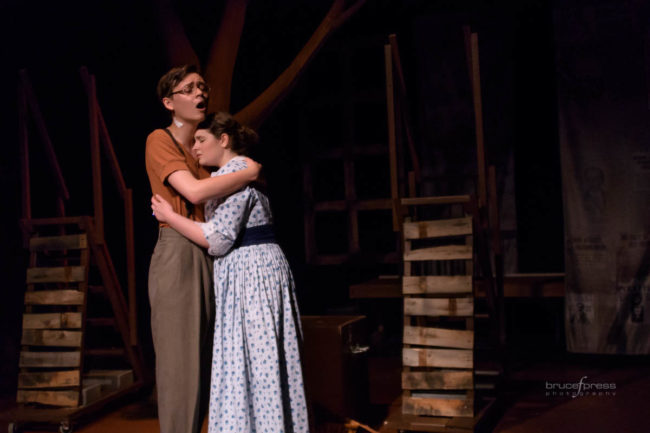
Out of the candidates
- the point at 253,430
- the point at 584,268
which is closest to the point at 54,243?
the point at 253,430

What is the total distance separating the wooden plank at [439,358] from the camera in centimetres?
391

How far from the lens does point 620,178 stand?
19.0 ft

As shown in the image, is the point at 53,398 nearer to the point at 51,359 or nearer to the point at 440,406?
the point at 51,359

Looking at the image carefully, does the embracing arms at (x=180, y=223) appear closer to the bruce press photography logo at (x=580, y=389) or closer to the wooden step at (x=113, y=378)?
the wooden step at (x=113, y=378)

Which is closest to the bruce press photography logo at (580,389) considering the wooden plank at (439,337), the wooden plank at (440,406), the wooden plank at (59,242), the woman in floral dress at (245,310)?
the wooden plank at (440,406)

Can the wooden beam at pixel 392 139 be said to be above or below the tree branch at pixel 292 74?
below

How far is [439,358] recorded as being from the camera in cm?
396

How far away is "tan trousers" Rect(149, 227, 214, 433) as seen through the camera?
9.00 feet

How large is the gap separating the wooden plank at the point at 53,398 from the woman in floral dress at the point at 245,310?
2.23 meters

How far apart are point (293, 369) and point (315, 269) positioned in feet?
14.8

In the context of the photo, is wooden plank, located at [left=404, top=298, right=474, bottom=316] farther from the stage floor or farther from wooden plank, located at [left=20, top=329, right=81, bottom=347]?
wooden plank, located at [left=20, top=329, right=81, bottom=347]

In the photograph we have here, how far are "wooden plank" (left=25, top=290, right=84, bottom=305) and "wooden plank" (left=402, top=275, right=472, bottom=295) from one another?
2318 mm

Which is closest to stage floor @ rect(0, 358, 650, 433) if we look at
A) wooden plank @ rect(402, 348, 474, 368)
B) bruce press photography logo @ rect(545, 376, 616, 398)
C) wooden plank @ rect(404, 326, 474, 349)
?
bruce press photography logo @ rect(545, 376, 616, 398)

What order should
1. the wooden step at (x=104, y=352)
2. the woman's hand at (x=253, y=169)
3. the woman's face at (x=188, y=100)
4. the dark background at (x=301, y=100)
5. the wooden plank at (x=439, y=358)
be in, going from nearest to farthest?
the woman's hand at (x=253, y=169) → the woman's face at (x=188, y=100) → the wooden plank at (x=439, y=358) → the wooden step at (x=104, y=352) → the dark background at (x=301, y=100)
